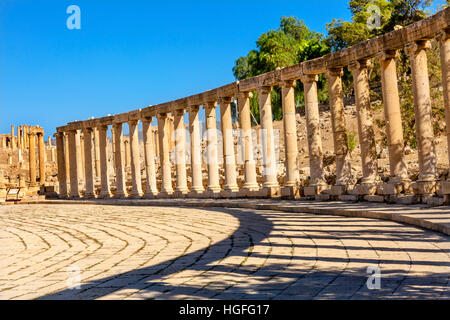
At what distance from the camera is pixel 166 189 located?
31.8m

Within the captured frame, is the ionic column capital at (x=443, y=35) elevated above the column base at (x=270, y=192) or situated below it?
above

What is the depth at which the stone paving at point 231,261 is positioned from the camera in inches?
250

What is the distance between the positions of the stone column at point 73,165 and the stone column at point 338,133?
76.0 ft

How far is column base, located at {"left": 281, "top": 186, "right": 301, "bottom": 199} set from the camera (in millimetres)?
23297

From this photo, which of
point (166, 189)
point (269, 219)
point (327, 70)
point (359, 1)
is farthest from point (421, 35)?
point (359, 1)

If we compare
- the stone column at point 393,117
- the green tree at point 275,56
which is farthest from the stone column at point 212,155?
the green tree at point 275,56

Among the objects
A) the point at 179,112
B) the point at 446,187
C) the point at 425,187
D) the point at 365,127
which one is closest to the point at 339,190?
the point at 365,127

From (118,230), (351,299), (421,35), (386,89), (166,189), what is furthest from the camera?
(166,189)

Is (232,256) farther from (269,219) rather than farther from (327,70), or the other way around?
(327,70)

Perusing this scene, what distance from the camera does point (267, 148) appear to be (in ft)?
82.9

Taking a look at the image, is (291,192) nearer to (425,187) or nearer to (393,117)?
(393,117)

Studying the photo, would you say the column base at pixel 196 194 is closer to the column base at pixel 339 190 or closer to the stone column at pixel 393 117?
the column base at pixel 339 190

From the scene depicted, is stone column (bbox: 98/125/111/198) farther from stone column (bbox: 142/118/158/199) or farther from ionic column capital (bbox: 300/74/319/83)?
ionic column capital (bbox: 300/74/319/83)

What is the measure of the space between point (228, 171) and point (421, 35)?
1308 centimetres
